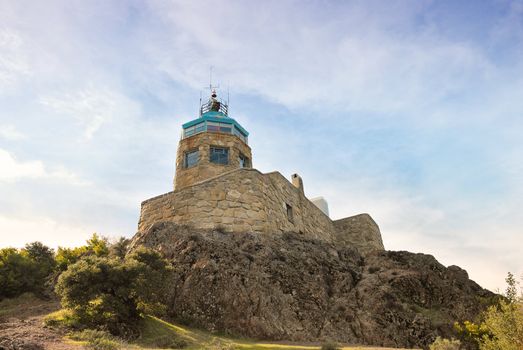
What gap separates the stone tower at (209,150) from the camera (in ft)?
90.7

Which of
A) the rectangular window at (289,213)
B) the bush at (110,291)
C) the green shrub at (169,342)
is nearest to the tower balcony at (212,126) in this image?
the rectangular window at (289,213)

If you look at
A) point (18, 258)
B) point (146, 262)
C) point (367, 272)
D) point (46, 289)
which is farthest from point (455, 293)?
point (18, 258)

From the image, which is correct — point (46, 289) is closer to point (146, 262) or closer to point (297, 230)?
point (146, 262)

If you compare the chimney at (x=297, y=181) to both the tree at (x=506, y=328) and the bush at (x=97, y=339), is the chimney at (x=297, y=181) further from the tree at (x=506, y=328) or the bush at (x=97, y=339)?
the bush at (x=97, y=339)

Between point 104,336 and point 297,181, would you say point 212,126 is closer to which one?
point 297,181

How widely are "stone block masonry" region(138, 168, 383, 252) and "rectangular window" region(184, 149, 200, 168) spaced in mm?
7070

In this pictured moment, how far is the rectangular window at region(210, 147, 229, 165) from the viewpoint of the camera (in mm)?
28220

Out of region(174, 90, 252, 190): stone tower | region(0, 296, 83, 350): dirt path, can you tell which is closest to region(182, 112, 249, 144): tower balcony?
region(174, 90, 252, 190): stone tower

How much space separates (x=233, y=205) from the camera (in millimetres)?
19797

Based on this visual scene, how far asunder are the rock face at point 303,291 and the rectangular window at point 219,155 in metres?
10.1

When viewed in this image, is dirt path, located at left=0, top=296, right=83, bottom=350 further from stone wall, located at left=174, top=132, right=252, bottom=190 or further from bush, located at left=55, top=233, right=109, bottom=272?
stone wall, located at left=174, top=132, right=252, bottom=190

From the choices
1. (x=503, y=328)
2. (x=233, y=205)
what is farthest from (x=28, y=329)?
(x=503, y=328)

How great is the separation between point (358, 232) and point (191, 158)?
40.9ft

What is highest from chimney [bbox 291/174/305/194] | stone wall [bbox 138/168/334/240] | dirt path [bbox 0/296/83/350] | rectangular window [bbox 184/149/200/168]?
rectangular window [bbox 184/149/200/168]
